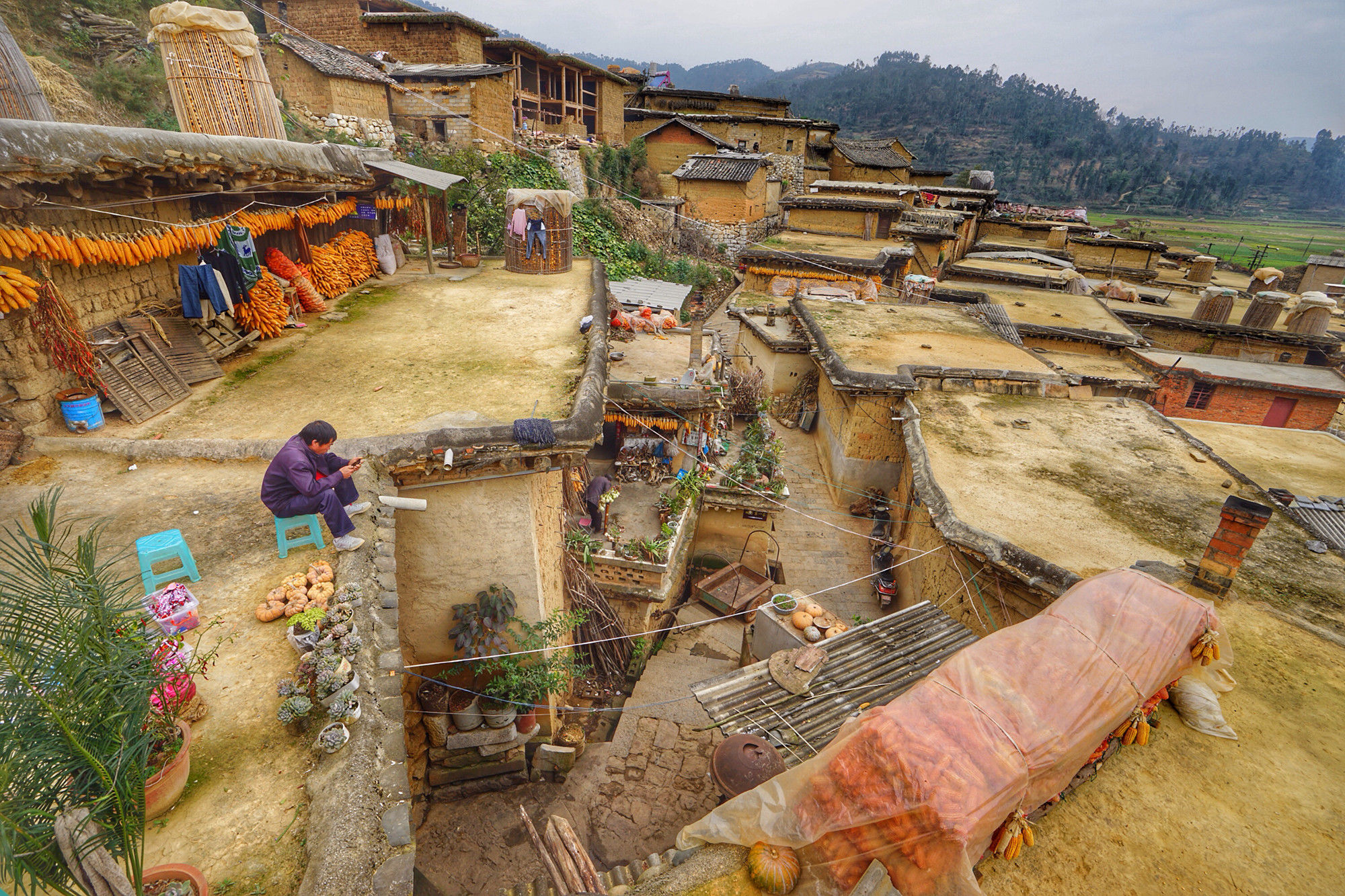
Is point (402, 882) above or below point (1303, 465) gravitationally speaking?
above

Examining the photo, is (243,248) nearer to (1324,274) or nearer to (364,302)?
(364,302)

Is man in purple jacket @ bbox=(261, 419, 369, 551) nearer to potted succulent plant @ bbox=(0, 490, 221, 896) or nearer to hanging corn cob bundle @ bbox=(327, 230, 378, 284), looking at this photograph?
potted succulent plant @ bbox=(0, 490, 221, 896)

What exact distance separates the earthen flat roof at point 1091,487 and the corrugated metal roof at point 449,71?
19.1 metres

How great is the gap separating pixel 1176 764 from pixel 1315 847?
2.62 feet

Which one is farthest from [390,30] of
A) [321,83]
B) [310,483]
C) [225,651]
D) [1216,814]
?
[1216,814]

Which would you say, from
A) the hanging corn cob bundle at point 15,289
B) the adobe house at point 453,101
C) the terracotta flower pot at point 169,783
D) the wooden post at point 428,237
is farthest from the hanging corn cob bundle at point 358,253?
the terracotta flower pot at point 169,783

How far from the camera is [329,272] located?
37.4 ft

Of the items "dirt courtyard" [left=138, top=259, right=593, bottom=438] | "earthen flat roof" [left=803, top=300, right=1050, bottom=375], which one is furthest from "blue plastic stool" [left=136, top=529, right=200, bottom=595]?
"earthen flat roof" [left=803, top=300, right=1050, bottom=375]

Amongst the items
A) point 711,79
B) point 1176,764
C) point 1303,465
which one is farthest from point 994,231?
point 711,79

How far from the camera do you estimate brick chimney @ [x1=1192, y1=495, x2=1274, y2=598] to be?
19.0 ft

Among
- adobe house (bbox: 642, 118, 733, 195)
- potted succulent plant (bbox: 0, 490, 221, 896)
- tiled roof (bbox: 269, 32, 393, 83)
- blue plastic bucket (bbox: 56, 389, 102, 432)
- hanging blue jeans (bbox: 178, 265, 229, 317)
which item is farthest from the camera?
adobe house (bbox: 642, 118, 733, 195)

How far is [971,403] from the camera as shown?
12.4 metres

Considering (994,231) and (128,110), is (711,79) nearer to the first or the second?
(994,231)

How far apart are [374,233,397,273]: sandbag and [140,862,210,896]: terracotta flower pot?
13083mm
